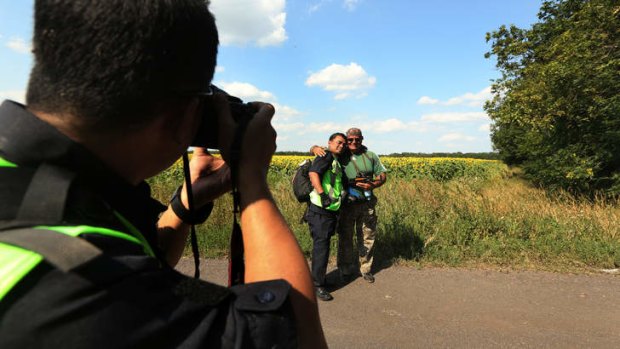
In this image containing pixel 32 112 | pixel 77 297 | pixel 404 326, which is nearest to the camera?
pixel 77 297

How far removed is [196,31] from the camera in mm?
736

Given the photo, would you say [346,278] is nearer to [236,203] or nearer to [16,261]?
[236,203]

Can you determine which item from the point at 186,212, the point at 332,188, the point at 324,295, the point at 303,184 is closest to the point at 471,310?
the point at 324,295

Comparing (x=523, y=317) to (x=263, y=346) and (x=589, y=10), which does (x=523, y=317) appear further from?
(x=589, y=10)

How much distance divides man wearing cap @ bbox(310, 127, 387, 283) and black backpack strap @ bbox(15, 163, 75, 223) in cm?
492

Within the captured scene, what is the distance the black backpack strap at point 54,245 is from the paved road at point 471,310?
11.4 ft

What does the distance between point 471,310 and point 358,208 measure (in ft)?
6.82

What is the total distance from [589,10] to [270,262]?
43.7 ft

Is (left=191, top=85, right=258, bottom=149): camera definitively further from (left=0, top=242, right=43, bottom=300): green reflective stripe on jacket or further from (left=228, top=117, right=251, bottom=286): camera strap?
(left=0, top=242, right=43, bottom=300): green reflective stripe on jacket

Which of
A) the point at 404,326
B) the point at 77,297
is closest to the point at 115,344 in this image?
the point at 77,297

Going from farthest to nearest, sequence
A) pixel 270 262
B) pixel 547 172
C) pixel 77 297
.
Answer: pixel 547 172 < pixel 270 262 < pixel 77 297

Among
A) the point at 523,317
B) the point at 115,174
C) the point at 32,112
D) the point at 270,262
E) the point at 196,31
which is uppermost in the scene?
the point at 196,31

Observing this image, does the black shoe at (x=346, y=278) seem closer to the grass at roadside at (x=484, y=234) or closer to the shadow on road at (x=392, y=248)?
the shadow on road at (x=392, y=248)

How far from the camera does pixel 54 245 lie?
555 millimetres
